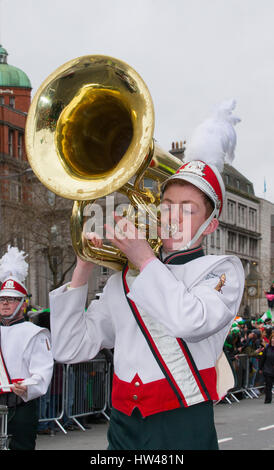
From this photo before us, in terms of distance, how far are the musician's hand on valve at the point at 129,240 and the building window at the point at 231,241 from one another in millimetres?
64909

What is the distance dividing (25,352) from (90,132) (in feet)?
9.09

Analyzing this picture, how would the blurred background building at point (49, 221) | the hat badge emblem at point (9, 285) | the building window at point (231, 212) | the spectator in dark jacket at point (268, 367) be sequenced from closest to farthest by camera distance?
the hat badge emblem at point (9, 285)
the spectator in dark jacket at point (268, 367)
the blurred background building at point (49, 221)
the building window at point (231, 212)

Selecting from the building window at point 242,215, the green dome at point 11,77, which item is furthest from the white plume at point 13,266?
the building window at point 242,215

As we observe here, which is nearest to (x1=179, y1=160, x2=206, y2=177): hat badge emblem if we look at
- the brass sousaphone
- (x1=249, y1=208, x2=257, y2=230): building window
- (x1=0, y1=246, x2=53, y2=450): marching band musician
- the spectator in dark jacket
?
the brass sousaphone

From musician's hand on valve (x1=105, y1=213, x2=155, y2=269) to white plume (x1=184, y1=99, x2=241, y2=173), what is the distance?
2.46 ft

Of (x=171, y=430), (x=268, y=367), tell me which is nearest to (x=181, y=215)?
(x=171, y=430)

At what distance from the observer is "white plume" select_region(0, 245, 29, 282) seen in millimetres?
6168

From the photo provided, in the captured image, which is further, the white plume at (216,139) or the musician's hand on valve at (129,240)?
the white plume at (216,139)

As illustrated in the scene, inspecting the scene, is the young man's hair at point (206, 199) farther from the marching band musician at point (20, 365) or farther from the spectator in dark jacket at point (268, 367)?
the spectator in dark jacket at point (268, 367)

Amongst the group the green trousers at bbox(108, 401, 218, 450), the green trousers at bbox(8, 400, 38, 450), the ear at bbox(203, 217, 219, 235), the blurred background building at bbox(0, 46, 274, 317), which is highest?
the blurred background building at bbox(0, 46, 274, 317)

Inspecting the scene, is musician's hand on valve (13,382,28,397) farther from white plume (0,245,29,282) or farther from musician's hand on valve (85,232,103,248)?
musician's hand on valve (85,232,103,248)

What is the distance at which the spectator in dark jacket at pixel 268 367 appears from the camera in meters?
14.4

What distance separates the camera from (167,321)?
2754 millimetres

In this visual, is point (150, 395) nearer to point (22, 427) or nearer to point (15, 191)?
point (22, 427)
